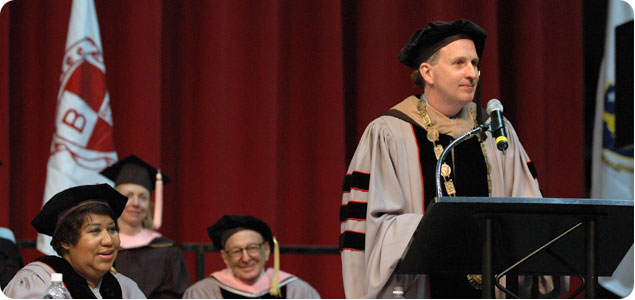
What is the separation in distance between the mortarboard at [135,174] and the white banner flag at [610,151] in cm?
289

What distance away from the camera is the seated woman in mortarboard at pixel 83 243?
3320 millimetres

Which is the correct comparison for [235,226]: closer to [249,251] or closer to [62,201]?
[249,251]

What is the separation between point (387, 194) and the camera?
11.3 feet

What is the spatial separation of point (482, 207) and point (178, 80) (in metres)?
4.05

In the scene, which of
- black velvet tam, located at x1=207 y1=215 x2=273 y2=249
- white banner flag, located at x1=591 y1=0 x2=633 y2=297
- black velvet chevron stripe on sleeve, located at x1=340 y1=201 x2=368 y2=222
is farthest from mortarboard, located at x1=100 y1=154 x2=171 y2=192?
white banner flag, located at x1=591 y1=0 x2=633 y2=297

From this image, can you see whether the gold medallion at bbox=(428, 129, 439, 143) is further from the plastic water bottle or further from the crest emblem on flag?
the crest emblem on flag

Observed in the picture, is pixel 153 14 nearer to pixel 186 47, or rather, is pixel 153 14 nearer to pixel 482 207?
pixel 186 47

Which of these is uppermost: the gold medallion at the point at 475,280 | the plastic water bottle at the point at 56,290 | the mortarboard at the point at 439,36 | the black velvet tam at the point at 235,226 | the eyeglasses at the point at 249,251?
the mortarboard at the point at 439,36

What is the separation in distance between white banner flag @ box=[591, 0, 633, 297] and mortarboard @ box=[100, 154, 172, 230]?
9.48 feet

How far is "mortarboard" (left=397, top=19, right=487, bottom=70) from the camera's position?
3.59m

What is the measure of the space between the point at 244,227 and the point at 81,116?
4.28 ft

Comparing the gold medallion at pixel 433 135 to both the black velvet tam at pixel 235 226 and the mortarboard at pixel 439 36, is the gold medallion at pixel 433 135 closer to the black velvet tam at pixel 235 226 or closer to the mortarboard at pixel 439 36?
the mortarboard at pixel 439 36

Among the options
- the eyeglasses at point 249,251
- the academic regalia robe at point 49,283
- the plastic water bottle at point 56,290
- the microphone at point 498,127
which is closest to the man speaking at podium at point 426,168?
the microphone at point 498,127

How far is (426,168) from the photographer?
11.7 feet
